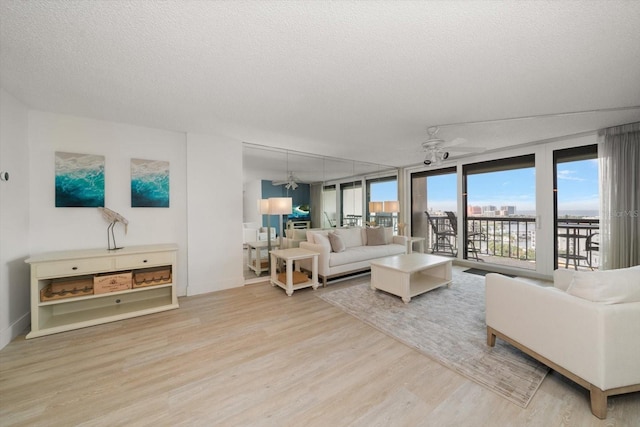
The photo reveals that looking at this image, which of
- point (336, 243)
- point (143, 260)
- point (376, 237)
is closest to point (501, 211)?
point (376, 237)

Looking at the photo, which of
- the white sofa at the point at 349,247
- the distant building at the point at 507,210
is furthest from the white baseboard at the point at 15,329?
the distant building at the point at 507,210

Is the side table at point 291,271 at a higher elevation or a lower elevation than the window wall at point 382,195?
lower

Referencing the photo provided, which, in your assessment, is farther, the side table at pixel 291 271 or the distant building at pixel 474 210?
the distant building at pixel 474 210

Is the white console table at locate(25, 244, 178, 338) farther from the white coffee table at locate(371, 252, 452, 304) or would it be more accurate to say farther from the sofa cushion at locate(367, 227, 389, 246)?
the sofa cushion at locate(367, 227, 389, 246)

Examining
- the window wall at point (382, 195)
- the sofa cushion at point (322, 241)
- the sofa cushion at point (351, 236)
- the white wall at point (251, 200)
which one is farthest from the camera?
the window wall at point (382, 195)

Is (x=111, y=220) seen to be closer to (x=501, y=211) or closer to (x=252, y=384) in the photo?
(x=252, y=384)

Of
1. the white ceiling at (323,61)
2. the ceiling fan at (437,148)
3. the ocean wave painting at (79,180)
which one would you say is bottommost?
the ocean wave painting at (79,180)

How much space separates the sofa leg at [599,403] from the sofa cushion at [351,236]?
3.56m

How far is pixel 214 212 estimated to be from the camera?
3.77 m

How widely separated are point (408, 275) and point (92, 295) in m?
3.77

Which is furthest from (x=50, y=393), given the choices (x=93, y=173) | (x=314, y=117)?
(x=314, y=117)

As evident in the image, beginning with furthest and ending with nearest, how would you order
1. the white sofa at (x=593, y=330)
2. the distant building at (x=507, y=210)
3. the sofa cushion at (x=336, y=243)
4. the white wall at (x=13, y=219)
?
the distant building at (x=507, y=210) → the sofa cushion at (x=336, y=243) → the white wall at (x=13, y=219) → the white sofa at (x=593, y=330)

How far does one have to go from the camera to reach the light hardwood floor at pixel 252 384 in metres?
1.42

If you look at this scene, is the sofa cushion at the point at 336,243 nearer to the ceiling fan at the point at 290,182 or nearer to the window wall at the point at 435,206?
the ceiling fan at the point at 290,182
